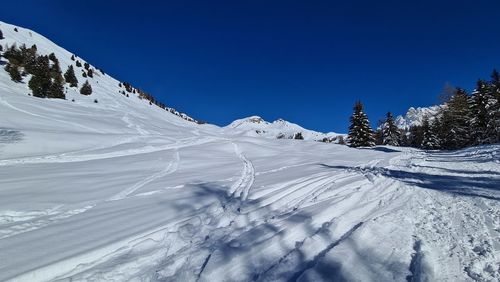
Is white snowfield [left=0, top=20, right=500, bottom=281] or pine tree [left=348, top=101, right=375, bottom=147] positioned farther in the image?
pine tree [left=348, top=101, right=375, bottom=147]

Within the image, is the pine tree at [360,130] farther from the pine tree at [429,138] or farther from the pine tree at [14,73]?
the pine tree at [14,73]

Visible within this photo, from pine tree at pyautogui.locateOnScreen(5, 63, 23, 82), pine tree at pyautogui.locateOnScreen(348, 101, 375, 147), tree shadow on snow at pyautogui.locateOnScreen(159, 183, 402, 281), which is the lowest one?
tree shadow on snow at pyautogui.locateOnScreen(159, 183, 402, 281)

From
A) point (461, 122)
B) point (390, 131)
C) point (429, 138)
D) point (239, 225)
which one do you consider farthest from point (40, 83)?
point (429, 138)

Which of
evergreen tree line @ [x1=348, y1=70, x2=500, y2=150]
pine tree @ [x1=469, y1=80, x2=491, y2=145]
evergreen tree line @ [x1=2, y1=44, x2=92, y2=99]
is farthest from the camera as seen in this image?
pine tree @ [x1=469, y1=80, x2=491, y2=145]

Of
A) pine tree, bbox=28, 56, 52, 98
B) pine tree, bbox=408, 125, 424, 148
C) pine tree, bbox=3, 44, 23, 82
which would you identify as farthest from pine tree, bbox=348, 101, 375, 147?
pine tree, bbox=3, 44, 23, 82

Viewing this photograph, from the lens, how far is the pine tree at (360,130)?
44.3 metres

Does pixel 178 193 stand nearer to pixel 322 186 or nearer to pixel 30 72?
pixel 322 186

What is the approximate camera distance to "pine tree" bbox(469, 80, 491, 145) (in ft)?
119

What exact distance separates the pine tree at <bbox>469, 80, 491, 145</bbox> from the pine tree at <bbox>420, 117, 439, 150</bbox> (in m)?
11.7

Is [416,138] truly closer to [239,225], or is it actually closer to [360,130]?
[360,130]

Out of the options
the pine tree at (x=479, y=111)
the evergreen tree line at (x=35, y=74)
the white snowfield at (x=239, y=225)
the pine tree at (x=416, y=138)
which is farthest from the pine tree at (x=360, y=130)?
the evergreen tree line at (x=35, y=74)

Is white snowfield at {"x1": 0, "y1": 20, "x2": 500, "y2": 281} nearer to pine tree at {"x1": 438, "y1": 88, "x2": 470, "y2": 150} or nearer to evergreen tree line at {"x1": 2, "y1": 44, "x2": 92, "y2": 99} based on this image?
evergreen tree line at {"x1": 2, "y1": 44, "x2": 92, "y2": 99}

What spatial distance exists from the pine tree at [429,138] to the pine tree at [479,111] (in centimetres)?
1168

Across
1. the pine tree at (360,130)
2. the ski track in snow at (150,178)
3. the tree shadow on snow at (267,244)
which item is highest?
the pine tree at (360,130)
